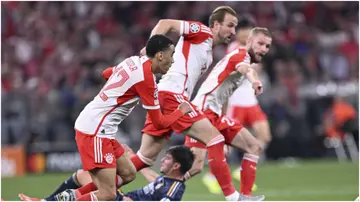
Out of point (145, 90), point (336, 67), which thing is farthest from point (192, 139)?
point (336, 67)

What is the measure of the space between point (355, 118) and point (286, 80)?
5.46ft

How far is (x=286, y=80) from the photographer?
19750 millimetres

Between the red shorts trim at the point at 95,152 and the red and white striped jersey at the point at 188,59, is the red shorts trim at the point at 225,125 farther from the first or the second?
the red shorts trim at the point at 95,152

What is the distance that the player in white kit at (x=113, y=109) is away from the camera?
28.8 ft

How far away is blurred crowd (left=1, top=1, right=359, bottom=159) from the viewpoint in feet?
62.0

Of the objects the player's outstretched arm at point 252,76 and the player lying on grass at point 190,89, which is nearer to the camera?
the player's outstretched arm at point 252,76

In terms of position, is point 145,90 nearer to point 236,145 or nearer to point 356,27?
point 236,145

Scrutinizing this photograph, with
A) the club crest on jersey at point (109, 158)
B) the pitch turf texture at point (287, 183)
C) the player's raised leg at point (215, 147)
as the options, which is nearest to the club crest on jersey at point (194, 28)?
the player's raised leg at point (215, 147)

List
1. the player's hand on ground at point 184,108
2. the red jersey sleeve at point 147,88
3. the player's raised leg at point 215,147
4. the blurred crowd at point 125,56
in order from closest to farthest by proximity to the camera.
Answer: the red jersey sleeve at point 147,88
the player's hand on ground at point 184,108
the player's raised leg at point 215,147
the blurred crowd at point 125,56

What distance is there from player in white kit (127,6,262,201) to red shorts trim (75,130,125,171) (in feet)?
3.76

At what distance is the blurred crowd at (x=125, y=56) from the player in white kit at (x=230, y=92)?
7933mm

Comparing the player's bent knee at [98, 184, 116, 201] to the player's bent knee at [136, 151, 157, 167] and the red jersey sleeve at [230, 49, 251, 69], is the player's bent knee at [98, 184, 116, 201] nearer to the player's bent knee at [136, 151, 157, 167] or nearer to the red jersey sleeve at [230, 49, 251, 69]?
the player's bent knee at [136, 151, 157, 167]

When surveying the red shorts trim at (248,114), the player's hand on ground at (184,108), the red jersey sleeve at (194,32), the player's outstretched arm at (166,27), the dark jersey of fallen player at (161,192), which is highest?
the player's outstretched arm at (166,27)

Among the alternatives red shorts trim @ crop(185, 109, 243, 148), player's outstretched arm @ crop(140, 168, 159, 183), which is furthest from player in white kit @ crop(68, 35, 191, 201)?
player's outstretched arm @ crop(140, 168, 159, 183)
